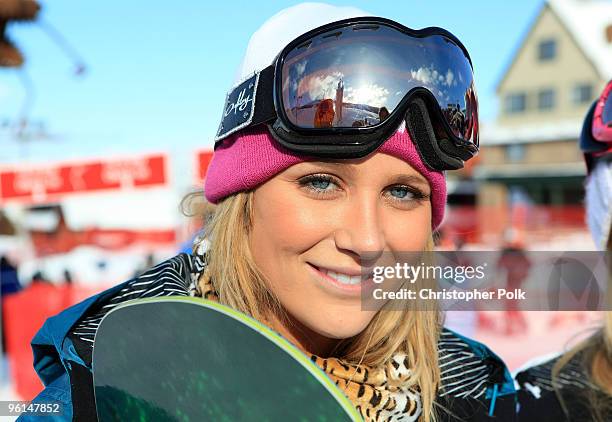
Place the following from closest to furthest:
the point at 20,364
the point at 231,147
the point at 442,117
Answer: the point at 442,117, the point at 231,147, the point at 20,364

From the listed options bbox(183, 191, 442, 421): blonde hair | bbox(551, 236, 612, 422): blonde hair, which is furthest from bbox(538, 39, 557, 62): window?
bbox(183, 191, 442, 421): blonde hair

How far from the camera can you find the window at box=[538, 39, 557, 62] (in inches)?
1574

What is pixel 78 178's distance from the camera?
10094 mm

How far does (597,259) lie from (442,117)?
754 millimetres

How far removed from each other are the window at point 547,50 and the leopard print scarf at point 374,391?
Result: 141ft

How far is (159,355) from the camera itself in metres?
1.07

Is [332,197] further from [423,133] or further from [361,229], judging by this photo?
[423,133]

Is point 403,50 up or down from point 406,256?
up

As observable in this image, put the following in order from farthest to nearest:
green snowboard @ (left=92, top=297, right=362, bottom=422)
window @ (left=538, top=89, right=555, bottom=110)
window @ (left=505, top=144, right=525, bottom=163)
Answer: window @ (left=538, top=89, right=555, bottom=110), window @ (left=505, top=144, right=525, bottom=163), green snowboard @ (left=92, top=297, right=362, bottom=422)

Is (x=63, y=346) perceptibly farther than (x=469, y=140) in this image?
No

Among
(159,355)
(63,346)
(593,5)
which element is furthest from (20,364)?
(593,5)

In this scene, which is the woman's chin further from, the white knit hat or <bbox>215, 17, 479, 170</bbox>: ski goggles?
the white knit hat

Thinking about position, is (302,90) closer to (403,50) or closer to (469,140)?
(403,50)

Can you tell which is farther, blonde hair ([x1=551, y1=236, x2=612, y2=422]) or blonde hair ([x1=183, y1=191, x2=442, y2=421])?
blonde hair ([x1=551, y1=236, x2=612, y2=422])
